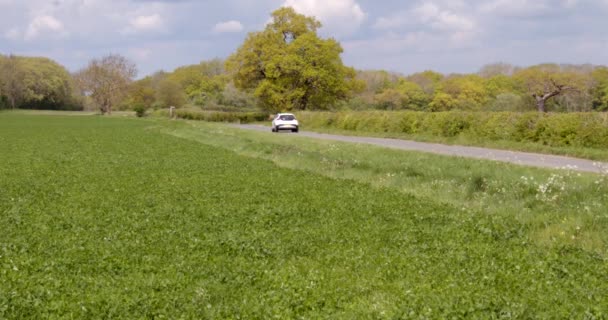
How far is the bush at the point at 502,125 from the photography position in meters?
29.1

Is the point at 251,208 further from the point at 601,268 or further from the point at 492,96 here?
the point at 492,96

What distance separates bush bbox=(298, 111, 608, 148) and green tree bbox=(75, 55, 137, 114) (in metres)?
89.6

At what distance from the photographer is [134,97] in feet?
487

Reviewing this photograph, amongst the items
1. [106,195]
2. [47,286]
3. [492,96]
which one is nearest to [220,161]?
[106,195]

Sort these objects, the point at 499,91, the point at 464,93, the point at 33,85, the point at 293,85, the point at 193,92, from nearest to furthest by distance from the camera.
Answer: the point at 293,85, the point at 464,93, the point at 499,91, the point at 33,85, the point at 193,92

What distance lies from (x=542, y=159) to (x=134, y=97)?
5245 inches

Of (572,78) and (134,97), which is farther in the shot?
(134,97)

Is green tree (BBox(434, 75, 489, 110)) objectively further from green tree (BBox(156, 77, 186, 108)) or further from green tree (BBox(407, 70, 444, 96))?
green tree (BBox(156, 77, 186, 108))

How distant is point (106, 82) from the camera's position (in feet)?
427

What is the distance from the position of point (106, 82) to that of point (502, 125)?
108666 mm

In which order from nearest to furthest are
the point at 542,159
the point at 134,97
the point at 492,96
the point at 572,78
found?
1. the point at 542,159
2. the point at 572,78
3. the point at 492,96
4. the point at 134,97

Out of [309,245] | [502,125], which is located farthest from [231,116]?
[309,245]

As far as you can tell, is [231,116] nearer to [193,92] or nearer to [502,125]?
[502,125]

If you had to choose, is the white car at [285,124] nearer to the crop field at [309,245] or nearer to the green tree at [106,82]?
the crop field at [309,245]
